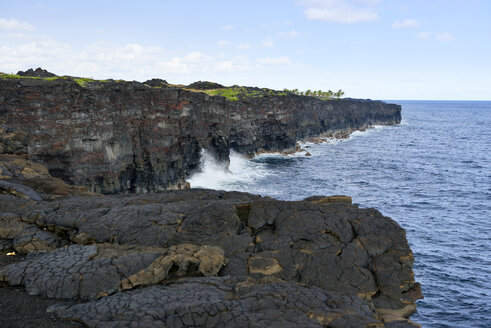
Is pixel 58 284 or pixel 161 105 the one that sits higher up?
pixel 161 105

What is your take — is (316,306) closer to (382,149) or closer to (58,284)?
(58,284)

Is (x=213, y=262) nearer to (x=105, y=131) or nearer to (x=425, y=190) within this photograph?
(x=105, y=131)

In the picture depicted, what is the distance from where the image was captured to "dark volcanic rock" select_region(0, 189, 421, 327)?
11625 millimetres

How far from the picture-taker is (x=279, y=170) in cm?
7931

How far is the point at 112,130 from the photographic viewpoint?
4947 cm

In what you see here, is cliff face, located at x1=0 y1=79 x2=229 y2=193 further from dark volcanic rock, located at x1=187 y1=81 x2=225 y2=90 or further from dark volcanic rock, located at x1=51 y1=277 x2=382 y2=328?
dark volcanic rock, located at x1=187 y1=81 x2=225 y2=90

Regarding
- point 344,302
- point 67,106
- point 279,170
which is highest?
point 67,106

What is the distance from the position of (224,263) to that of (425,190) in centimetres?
5654

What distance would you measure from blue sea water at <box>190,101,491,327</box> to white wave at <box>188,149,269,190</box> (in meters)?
0.21

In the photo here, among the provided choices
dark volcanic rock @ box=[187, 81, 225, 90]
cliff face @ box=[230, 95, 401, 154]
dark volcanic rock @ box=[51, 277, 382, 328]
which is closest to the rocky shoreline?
dark volcanic rock @ box=[51, 277, 382, 328]

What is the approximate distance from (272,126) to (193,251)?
88696mm

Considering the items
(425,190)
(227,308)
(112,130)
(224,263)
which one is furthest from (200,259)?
(425,190)

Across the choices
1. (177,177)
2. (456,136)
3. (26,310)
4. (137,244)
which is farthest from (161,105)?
(456,136)

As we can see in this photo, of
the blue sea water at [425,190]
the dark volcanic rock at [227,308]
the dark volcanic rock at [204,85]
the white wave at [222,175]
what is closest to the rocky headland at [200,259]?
the dark volcanic rock at [227,308]
